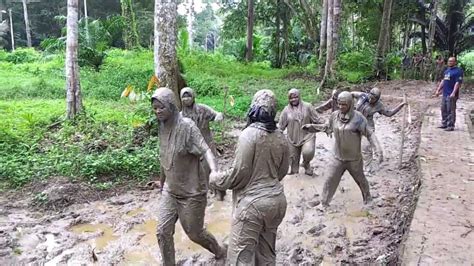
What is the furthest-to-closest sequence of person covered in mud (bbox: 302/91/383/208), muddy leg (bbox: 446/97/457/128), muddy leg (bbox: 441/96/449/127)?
1. muddy leg (bbox: 441/96/449/127)
2. muddy leg (bbox: 446/97/457/128)
3. person covered in mud (bbox: 302/91/383/208)

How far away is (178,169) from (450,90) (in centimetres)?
855

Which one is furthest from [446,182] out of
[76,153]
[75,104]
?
[75,104]

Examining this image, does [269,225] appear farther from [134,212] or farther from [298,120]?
[298,120]

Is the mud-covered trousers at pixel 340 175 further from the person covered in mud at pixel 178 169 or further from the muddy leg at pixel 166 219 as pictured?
the muddy leg at pixel 166 219

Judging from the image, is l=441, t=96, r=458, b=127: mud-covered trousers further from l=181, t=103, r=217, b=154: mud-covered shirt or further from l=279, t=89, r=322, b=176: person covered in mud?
l=181, t=103, r=217, b=154: mud-covered shirt

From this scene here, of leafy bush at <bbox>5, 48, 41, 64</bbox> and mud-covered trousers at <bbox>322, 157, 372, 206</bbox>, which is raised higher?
leafy bush at <bbox>5, 48, 41, 64</bbox>

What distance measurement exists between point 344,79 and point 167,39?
13.6 m

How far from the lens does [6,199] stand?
7.68 m

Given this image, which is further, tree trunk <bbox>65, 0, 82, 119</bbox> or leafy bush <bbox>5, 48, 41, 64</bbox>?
leafy bush <bbox>5, 48, 41, 64</bbox>

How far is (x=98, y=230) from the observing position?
6672 mm

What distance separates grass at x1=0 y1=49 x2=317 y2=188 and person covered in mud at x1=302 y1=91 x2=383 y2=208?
11.4 feet

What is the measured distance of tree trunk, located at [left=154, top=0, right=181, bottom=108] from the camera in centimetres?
983

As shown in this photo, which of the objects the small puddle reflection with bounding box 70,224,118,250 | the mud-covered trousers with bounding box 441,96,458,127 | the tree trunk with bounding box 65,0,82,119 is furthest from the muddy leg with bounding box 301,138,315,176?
the tree trunk with bounding box 65,0,82,119

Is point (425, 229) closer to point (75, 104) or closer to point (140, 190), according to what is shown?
point (140, 190)
